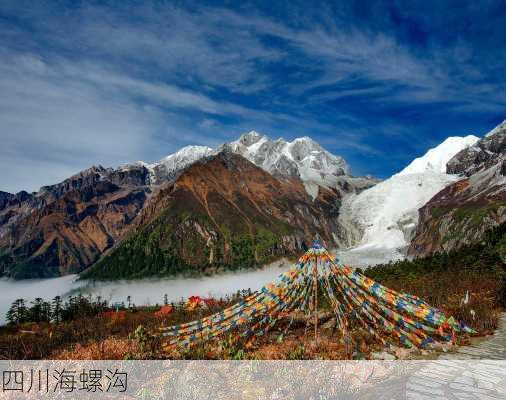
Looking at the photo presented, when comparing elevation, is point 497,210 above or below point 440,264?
above

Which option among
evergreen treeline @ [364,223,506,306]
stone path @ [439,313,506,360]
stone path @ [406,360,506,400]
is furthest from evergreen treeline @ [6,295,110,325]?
stone path @ [406,360,506,400]

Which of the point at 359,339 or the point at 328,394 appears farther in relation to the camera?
the point at 359,339

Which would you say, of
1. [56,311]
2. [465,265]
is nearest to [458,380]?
[465,265]

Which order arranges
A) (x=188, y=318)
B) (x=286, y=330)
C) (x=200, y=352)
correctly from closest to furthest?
(x=200, y=352) < (x=286, y=330) < (x=188, y=318)

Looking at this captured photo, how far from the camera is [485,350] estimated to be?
50.4 feet

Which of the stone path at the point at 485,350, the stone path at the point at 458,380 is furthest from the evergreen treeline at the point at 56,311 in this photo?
the stone path at the point at 458,380

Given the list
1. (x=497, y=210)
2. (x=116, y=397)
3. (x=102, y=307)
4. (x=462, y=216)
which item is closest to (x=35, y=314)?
(x=102, y=307)

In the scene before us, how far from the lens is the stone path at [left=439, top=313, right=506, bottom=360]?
47.3 feet

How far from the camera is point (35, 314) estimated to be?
43.4m

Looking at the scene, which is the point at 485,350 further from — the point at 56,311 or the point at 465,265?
the point at 56,311

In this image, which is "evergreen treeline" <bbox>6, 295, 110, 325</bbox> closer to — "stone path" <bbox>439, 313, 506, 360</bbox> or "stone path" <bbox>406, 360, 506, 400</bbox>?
"stone path" <bbox>439, 313, 506, 360</bbox>

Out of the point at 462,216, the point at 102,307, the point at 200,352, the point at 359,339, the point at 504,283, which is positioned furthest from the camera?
the point at 462,216

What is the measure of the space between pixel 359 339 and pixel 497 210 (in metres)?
168

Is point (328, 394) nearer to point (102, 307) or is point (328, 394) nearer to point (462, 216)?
point (102, 307)
